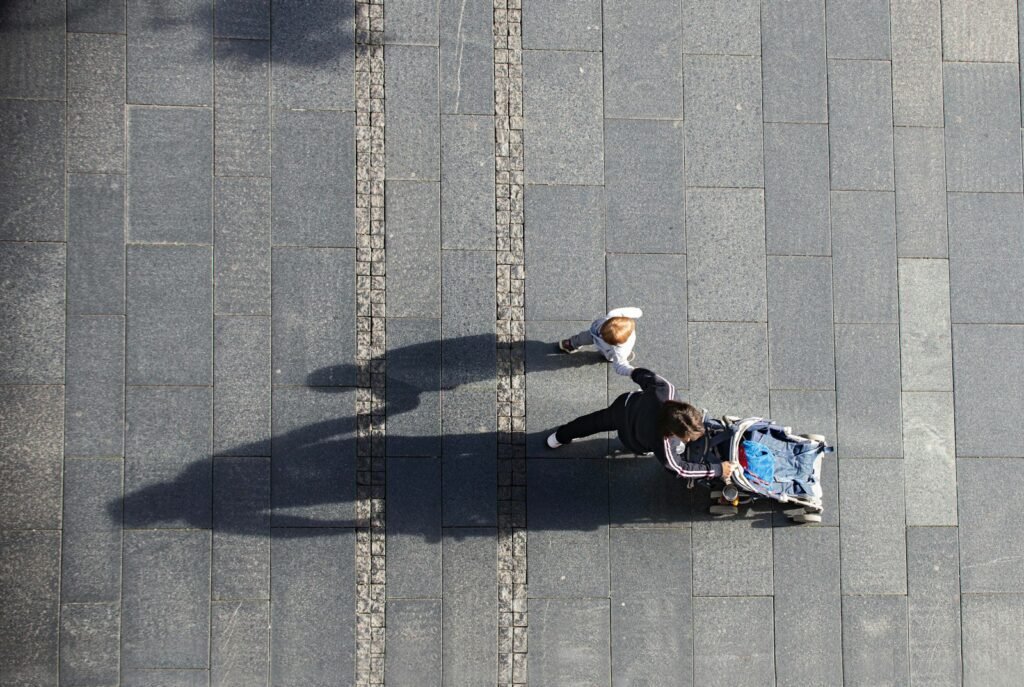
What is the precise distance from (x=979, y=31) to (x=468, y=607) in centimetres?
640

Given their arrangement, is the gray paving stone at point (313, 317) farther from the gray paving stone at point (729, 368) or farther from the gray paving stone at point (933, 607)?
the gray paving stone at point (933, 607)

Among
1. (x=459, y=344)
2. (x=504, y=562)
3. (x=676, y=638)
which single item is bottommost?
(x=676, y=638)

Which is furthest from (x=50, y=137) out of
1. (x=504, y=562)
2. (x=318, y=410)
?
(x=504, y=562)

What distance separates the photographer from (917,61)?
7.14 m

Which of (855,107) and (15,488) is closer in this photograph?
(15,488)

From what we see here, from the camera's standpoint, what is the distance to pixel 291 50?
682cm

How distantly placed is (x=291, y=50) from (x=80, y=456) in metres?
3.58

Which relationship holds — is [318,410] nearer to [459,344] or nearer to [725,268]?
[459,344]

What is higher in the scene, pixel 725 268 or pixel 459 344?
pixel 725 268

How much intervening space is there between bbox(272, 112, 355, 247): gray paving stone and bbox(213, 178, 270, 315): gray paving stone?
0.12 metres

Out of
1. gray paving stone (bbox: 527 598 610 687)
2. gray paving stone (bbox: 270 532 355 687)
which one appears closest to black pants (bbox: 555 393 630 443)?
gray paving stone (bbox: 527 598 610 687)

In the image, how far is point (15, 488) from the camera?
646cm

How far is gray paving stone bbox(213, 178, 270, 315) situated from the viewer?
6.66 meters

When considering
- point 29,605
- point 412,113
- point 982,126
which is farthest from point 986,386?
point 29,605
